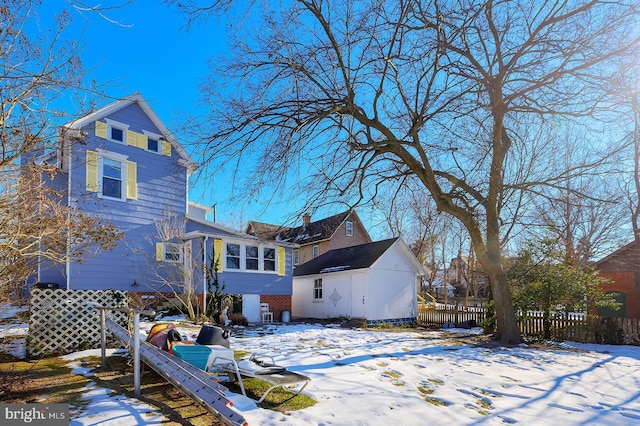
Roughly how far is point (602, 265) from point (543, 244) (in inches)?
318

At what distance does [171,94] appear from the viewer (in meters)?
7.55

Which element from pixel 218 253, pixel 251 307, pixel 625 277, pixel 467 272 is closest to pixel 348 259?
pixel 251 307

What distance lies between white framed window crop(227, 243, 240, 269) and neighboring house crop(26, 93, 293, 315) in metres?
0.07

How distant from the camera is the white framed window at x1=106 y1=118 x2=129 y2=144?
601 inches

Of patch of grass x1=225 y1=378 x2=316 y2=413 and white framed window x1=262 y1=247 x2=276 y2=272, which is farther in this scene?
white framed window x1=262 y1=247 x2=276 y2=272

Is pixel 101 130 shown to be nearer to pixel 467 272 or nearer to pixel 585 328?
pixel 585 328

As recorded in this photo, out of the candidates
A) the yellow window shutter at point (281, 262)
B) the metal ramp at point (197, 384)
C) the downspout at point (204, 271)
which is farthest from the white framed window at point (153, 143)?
the metal ramp at point (197, 384)

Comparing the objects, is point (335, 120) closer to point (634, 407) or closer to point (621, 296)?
point (634, 407)

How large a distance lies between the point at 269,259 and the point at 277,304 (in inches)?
88.0

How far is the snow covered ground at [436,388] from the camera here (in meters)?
4.73

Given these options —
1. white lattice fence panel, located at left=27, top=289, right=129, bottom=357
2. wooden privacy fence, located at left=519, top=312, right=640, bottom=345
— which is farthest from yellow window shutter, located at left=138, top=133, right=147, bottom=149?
wooden privacy fence, located at left=519, top=312, right=640, bottom=345

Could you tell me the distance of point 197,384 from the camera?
4.00 m

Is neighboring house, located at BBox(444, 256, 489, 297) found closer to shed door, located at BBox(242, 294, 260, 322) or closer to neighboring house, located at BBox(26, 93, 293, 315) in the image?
shed door, located at BBox(242, 294, 260, 322)

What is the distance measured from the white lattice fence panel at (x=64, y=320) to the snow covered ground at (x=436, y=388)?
54.9 inches
